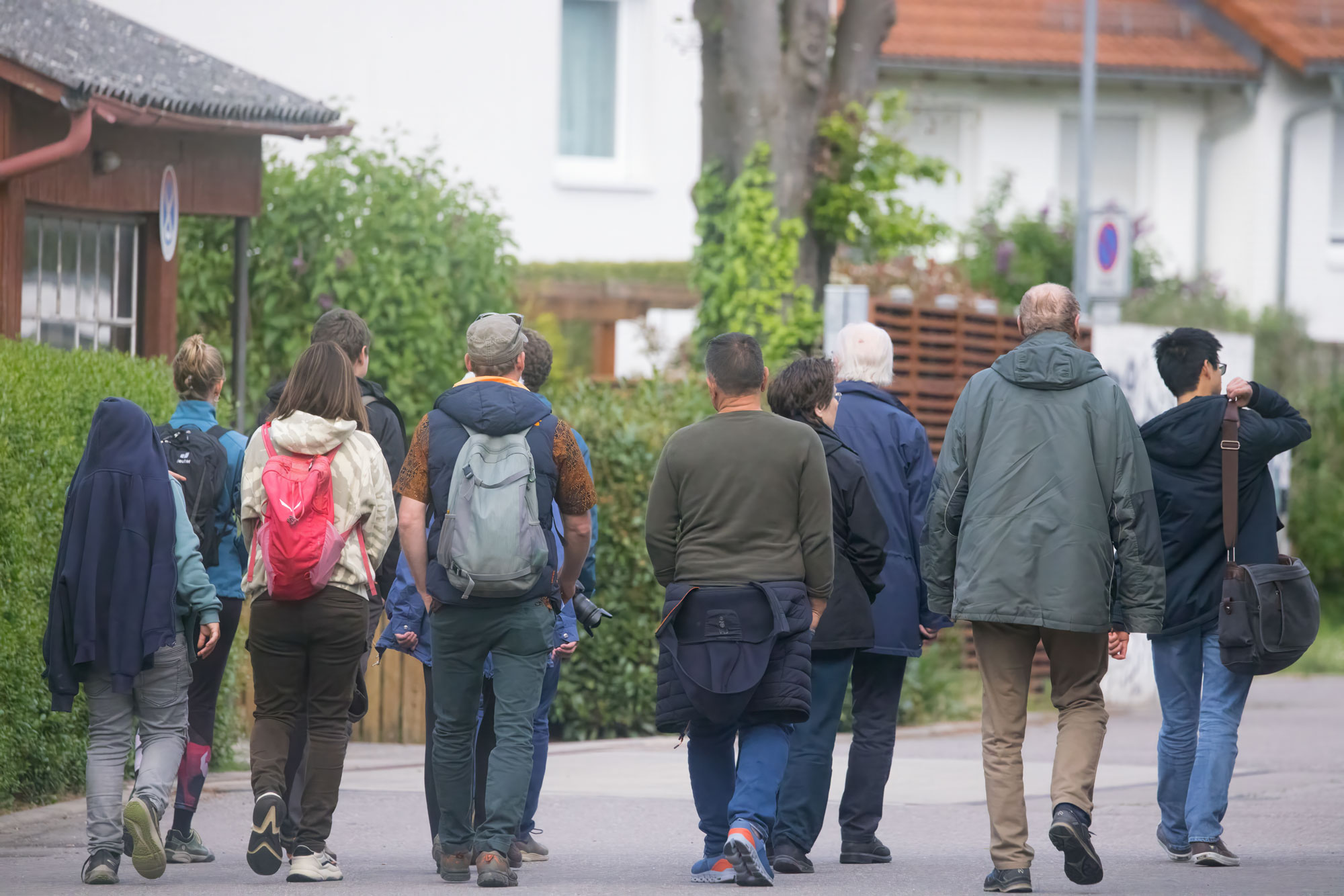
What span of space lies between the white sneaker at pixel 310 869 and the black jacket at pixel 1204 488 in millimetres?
3024

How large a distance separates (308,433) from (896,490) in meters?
2.17

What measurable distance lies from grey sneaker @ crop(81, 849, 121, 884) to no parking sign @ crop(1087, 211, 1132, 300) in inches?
353

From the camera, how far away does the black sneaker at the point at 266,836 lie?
639 centimetres

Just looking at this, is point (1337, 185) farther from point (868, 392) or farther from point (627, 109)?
point (868, 392)

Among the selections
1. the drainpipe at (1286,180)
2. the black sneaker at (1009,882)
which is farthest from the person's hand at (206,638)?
the drainpipe at (1286,180)

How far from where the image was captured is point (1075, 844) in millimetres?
6258

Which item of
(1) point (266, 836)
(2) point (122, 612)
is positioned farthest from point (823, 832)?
(2) point (122, 612)

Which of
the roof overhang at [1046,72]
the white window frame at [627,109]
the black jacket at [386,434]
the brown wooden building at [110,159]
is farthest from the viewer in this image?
the roof overhang at [1046,72]

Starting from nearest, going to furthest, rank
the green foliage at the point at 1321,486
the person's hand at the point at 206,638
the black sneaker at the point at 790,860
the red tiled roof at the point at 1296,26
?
the person's hand at the point at 206,638, the black sneaker at the point at 790,860, the green foliage at the point at 1321,486, the red tiled roof at the point at 1296,26

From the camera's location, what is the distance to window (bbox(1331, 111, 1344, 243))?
2452cm

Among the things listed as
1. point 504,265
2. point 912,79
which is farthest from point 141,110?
point 912,79

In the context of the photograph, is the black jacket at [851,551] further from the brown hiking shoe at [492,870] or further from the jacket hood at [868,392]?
the brown hiking shoe at [492,870]

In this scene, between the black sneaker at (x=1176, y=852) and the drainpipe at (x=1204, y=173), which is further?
the drainpipe at (x=1204, y=173)

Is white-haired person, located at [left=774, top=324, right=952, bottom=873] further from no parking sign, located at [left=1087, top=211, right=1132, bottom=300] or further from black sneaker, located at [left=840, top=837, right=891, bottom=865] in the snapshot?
no parking sign, located at [left=1087, top=211, right=1132, bottom=300]
